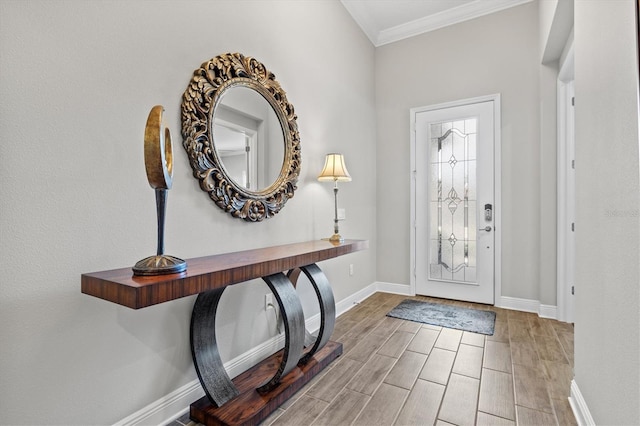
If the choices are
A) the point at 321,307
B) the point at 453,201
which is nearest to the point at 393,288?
the point at 453,201

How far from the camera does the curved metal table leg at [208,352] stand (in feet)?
5.27

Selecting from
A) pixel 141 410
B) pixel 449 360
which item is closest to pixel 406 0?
pixel 449 360

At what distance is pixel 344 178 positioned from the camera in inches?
105

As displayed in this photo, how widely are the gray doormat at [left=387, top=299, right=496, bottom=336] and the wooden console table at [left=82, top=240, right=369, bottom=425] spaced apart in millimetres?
1350

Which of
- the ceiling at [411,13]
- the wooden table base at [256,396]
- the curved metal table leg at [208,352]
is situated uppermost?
the ceiling at [411,13]

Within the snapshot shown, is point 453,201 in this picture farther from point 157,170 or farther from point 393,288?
point 157,170

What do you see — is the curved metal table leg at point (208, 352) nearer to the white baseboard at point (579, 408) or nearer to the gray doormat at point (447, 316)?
the white baseboard at point (579, 408)

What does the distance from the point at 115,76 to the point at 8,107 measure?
420mm

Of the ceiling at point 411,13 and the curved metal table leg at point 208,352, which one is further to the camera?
the ceiling at point 411,13

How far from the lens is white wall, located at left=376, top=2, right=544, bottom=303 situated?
3.26 m

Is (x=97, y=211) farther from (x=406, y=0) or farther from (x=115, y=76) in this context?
(x=406, y=0)

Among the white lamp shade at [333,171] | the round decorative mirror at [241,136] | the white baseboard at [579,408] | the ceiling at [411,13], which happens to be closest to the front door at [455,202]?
the ceiling at [411,13]

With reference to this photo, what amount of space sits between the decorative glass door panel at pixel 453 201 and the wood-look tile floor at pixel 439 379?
882 millimetres

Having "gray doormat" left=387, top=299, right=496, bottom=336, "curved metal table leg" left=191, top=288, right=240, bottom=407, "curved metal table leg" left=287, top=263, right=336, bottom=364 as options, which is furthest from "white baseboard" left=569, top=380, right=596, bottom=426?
"curved metal table leg" left=191, top=288, right=240, bottom=407
